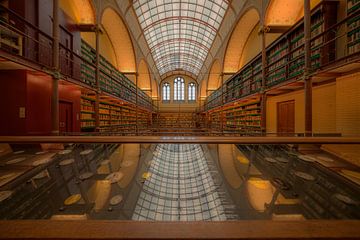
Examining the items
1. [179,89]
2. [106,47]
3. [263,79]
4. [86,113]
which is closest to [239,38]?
[263,79]

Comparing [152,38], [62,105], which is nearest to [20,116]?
[62,105]

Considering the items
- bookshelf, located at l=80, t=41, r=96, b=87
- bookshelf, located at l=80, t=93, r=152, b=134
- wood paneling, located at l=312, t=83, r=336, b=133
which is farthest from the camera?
bookshelf, located at l=80, t=93, r=152, b=134

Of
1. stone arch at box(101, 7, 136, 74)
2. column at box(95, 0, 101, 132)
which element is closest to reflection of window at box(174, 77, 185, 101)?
stone arch at box(101, 7, 136, 74)

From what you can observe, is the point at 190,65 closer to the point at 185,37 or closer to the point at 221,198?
the point at 185,37

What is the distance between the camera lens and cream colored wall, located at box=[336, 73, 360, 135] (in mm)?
3811

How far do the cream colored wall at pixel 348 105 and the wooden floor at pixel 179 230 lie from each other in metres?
4.51

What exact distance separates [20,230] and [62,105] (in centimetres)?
591

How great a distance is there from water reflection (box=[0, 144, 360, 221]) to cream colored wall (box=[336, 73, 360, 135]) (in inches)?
125

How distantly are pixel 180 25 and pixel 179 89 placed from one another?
494 inches

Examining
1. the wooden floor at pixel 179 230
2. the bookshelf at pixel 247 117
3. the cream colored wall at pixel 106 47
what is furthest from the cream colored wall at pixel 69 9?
the wooden floor at pixel 179 230

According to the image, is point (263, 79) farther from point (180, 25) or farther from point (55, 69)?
point (180, 25)

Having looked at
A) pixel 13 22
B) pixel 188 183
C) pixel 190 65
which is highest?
pixel 190 65

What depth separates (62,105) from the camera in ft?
18.3

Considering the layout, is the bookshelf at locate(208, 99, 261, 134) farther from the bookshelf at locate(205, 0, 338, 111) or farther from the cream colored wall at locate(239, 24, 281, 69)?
the cream colored wall at locate(239, 24, 281, 69)
